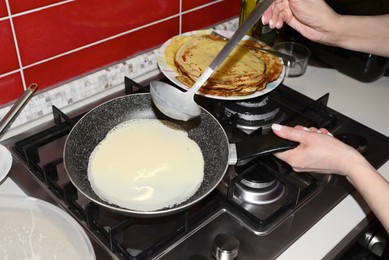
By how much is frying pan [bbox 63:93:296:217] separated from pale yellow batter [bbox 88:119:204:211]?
0.06 ft

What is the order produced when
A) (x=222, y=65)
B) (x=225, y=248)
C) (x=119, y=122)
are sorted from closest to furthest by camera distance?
(x=225, y=248)
(x=119, y=122)
(x=222, y=65)

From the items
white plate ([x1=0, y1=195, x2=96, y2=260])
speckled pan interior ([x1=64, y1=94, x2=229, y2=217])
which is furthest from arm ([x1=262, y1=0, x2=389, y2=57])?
white plate ([x1=0, y1=195, x2=96, y2=260])

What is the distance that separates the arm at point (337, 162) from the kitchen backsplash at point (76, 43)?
1.61ft

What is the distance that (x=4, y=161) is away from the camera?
913 mm

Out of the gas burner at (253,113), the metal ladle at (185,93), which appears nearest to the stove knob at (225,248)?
the metal ladle at (185,93)

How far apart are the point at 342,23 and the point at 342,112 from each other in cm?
22

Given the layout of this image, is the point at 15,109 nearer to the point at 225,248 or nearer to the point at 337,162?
the point at 225,248

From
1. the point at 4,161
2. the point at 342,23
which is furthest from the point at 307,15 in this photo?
the point at 4,161

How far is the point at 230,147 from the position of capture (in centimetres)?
85

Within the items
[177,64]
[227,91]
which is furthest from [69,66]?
[227,91]

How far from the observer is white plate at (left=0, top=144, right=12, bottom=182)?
0.89 meters

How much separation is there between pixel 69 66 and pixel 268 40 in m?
0.58

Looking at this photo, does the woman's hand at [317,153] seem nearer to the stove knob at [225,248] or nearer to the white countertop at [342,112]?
the white countertop at [342,112]

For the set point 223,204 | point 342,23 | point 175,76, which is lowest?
point 223,204
